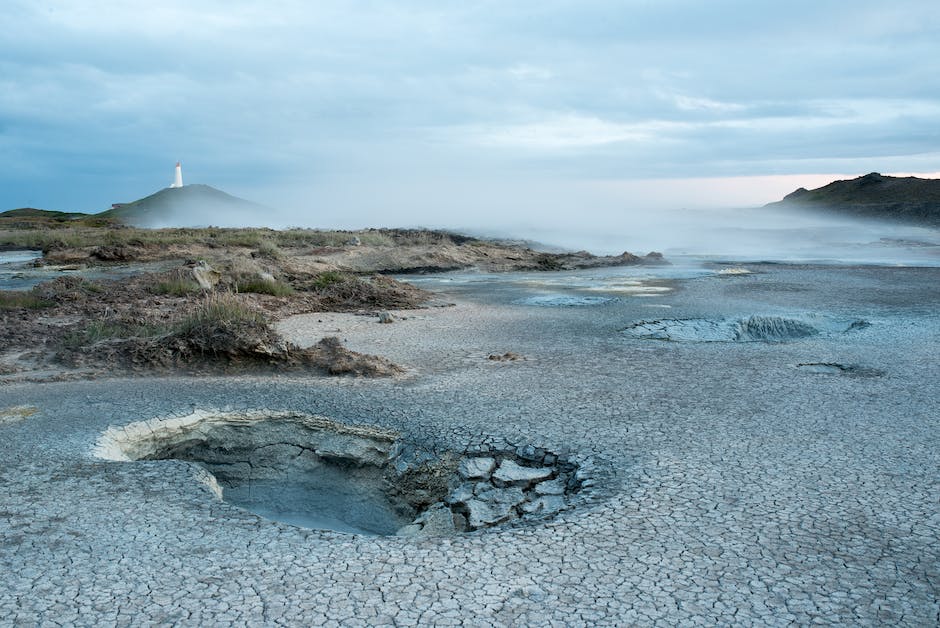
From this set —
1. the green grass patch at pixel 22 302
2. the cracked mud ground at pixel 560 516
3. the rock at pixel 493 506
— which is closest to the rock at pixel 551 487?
the rock at pixel 493 506

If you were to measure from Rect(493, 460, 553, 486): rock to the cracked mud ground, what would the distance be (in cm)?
35

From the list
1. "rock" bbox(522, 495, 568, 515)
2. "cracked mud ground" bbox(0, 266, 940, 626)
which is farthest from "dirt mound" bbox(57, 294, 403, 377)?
"rock" bbox(522, 495, 568, 515)

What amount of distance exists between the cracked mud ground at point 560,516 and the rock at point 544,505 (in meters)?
0.27

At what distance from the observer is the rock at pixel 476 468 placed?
5.04m

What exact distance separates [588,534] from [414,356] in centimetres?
514

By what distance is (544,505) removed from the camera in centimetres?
458

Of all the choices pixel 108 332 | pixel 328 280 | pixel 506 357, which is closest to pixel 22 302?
pixel 108 332

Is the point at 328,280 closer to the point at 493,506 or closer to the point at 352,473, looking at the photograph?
the point at 352,473

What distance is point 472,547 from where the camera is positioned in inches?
147

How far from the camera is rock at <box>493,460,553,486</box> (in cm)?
492

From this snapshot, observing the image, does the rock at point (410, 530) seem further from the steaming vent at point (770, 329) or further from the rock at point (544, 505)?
the steaming vent at point (770, 329)

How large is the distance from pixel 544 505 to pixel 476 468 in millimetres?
691

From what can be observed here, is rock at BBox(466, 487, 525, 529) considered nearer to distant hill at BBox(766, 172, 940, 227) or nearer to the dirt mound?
the dirt mound

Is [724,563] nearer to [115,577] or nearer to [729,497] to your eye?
[729,497]
